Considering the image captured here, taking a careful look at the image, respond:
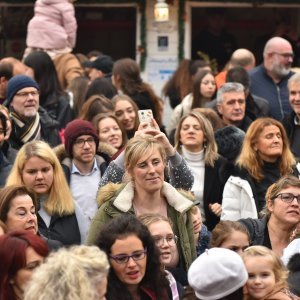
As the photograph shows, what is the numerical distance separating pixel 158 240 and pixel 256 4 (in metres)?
11.2

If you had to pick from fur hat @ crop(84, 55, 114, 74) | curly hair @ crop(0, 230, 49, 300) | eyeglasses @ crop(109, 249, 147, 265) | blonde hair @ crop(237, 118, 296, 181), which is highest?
fur hat @ crop(84, 55, 114, 74)

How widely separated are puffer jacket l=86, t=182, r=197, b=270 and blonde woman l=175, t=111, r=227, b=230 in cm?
188

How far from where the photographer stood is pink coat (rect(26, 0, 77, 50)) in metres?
15.5

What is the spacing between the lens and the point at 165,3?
18.2 metres

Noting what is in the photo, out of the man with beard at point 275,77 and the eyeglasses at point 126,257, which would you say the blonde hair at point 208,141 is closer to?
the man with beard at point 275,77

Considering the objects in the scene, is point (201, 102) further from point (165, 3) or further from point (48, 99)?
point (165, 3)

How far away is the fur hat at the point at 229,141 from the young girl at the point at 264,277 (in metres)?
3.86

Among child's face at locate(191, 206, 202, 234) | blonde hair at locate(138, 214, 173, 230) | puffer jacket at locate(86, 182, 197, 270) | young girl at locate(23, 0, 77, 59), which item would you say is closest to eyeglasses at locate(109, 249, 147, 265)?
blonde hair at locate(138, 214, 173, 230)

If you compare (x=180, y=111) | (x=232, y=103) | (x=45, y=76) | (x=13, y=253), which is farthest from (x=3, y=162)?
→ (x=180, y=111)

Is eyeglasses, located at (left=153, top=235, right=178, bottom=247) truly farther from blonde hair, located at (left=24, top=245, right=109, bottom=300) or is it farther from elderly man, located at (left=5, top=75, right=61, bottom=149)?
elderly man, located at (left=5, top=75, right=61, bottom=149)

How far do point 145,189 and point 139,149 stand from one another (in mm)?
298

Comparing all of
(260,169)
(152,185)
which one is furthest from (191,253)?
(260,169)

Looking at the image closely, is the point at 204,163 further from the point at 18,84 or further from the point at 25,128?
the point at 18,84

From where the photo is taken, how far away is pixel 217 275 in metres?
6.40
